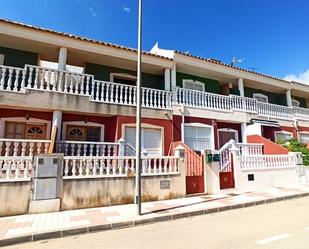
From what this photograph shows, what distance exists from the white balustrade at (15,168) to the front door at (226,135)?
11.1m

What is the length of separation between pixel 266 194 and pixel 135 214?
6.07m

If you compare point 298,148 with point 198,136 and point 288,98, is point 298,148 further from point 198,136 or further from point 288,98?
point 198,136

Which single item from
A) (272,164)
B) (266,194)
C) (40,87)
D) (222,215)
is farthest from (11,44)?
(272,164)

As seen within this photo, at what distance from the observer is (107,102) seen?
415 inches

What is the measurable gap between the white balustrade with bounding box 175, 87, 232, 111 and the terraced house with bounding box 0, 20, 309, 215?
0.06m

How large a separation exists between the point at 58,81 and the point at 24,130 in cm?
281

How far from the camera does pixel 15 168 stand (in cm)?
670

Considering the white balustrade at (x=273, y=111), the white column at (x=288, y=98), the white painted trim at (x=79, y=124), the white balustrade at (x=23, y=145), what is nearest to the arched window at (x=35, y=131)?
the white painted trim at (x=79, y=124)

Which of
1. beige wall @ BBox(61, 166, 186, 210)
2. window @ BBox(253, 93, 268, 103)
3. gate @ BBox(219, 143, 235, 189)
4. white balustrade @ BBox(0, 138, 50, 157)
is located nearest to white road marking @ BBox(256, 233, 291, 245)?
beige wall @ BBox(61, 166, 186, 210)

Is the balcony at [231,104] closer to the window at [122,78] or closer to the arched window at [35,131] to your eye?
the window at [122,78]

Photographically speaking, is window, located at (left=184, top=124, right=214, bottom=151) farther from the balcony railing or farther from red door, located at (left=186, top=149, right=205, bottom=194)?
red door, located at (left=186, top=149, right=205, bottom=194)

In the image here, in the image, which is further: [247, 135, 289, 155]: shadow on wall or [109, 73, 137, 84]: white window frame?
[109, 73, 137, 84]: white window frame

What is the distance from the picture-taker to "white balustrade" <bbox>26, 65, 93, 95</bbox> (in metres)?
9.45

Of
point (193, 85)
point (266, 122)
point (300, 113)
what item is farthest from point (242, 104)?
point (300, 113)
